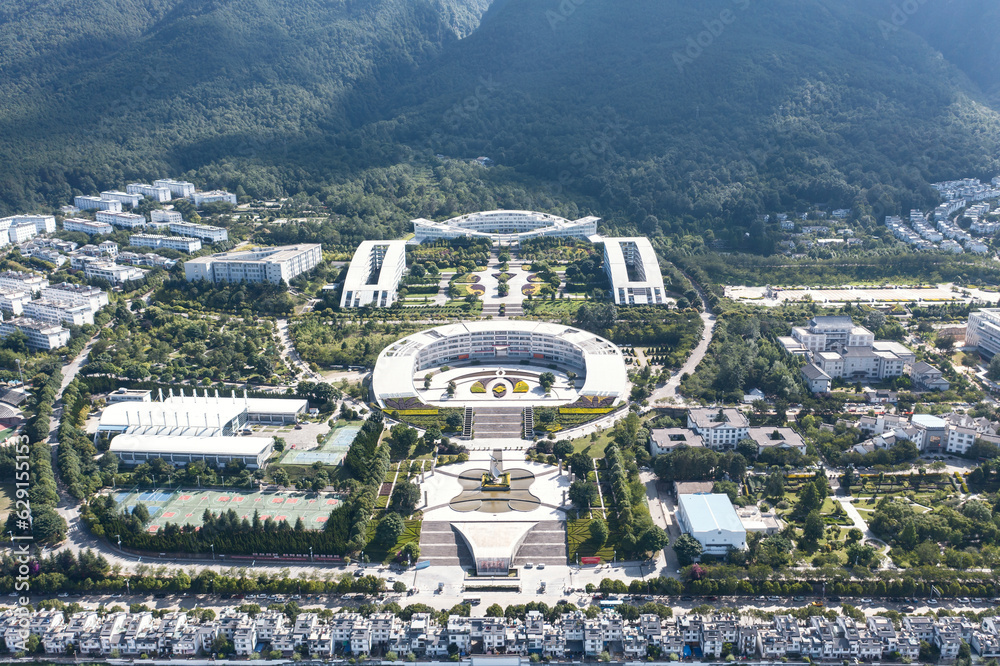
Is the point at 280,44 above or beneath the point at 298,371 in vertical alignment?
above

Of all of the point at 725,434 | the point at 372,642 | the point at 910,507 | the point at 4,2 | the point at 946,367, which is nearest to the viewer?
the point at 372,642

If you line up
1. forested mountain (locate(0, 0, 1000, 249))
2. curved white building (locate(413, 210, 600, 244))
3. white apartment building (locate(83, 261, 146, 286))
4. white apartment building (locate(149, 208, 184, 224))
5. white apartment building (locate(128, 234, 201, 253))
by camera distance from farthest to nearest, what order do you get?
forested mountain (locate(0, 0, 1000, 249)) → white apartment building (locate(149, 208, 184, 224)) → curved white building (locate(413, 210, 600, 244)) → white apartment building (locate(128, 234, 201, 253)) → white apartment building (locate(83, 261, 146, 286))

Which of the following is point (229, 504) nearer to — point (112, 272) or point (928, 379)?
point (112, 272)

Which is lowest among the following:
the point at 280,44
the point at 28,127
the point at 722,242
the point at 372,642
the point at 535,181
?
the point at 372,642

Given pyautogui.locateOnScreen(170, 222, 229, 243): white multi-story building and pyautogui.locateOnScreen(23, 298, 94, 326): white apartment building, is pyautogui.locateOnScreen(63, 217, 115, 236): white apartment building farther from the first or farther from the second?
pyautogui.locateOnScreen(23, 298, 94, 326): white apartment building

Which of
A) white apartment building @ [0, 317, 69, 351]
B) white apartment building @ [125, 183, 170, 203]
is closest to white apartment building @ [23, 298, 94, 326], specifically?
white apartment building @ [0, 317, 69, 351]

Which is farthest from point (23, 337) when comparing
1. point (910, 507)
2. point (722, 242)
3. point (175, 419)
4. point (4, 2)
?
point (4, 2)

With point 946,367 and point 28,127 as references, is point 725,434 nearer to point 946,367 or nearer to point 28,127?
point 946,367
